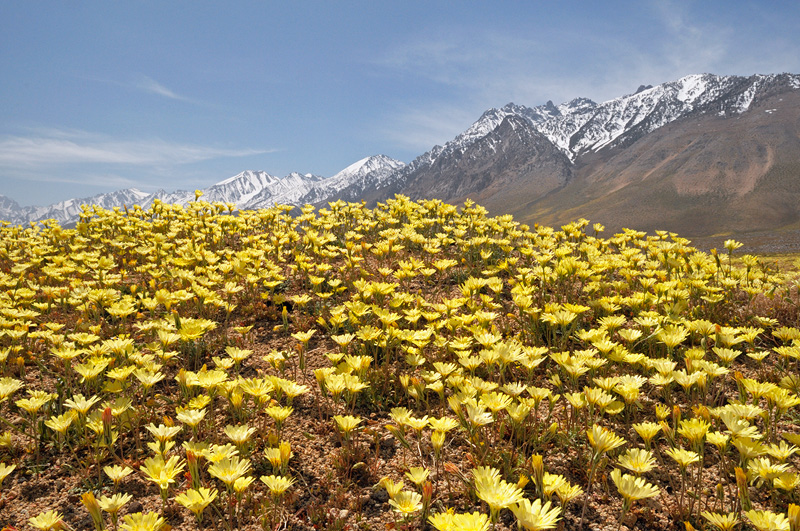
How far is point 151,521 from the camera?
203cm

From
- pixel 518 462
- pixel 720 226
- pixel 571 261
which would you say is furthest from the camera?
pixel 720 226

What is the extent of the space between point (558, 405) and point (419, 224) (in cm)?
449

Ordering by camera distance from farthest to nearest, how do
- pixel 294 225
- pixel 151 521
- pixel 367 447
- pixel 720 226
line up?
pixel 720 226 → pixel 294 225 → pixel 367 447 → pixel 151 521

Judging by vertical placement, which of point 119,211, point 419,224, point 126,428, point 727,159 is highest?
point 727,159

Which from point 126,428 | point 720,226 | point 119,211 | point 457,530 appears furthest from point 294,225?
point 720,226

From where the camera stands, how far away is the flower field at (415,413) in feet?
7.96

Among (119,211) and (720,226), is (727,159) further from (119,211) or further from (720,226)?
(119,211)

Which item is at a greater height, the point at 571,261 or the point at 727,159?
the point at 727,159

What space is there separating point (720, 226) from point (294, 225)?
17510 centimetres

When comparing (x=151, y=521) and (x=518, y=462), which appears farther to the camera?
(x=518, y=462)

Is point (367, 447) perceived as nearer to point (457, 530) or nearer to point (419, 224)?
point (457, 530)

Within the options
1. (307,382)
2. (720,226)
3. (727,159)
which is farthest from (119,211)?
(727,159)

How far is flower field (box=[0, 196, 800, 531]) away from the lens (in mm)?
2426

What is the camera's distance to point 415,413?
3654 mm
